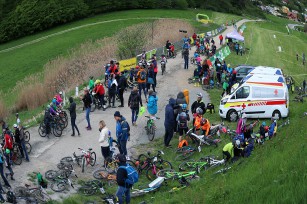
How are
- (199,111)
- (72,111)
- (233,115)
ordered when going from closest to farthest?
(72,111) → (199,111) → (233,115)

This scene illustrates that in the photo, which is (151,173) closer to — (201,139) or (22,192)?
(201,139)

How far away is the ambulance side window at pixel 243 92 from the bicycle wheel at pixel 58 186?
36.0 ft

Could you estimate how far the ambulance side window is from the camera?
74.5 feet

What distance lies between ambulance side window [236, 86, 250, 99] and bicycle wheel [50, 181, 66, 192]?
11.0 meters

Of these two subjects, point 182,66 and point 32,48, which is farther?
point 32,48

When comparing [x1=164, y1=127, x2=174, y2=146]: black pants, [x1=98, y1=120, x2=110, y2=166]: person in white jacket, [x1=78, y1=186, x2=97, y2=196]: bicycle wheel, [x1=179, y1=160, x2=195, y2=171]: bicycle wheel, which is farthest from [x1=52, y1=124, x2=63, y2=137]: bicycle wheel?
[x1=179, y1=160, x2=195, y2=171]: bicycle wheel

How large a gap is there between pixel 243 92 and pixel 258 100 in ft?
2.83

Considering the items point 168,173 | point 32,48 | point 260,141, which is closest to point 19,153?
point 168,173

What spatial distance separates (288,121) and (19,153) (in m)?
12.1

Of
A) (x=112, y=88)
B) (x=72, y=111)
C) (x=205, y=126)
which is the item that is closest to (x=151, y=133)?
(x=205, y=126)

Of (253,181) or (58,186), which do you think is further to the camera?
(58,186)

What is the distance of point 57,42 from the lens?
6194 centimetres

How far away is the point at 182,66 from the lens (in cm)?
3566

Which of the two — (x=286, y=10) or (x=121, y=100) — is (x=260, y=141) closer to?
(x=121, y=100)
